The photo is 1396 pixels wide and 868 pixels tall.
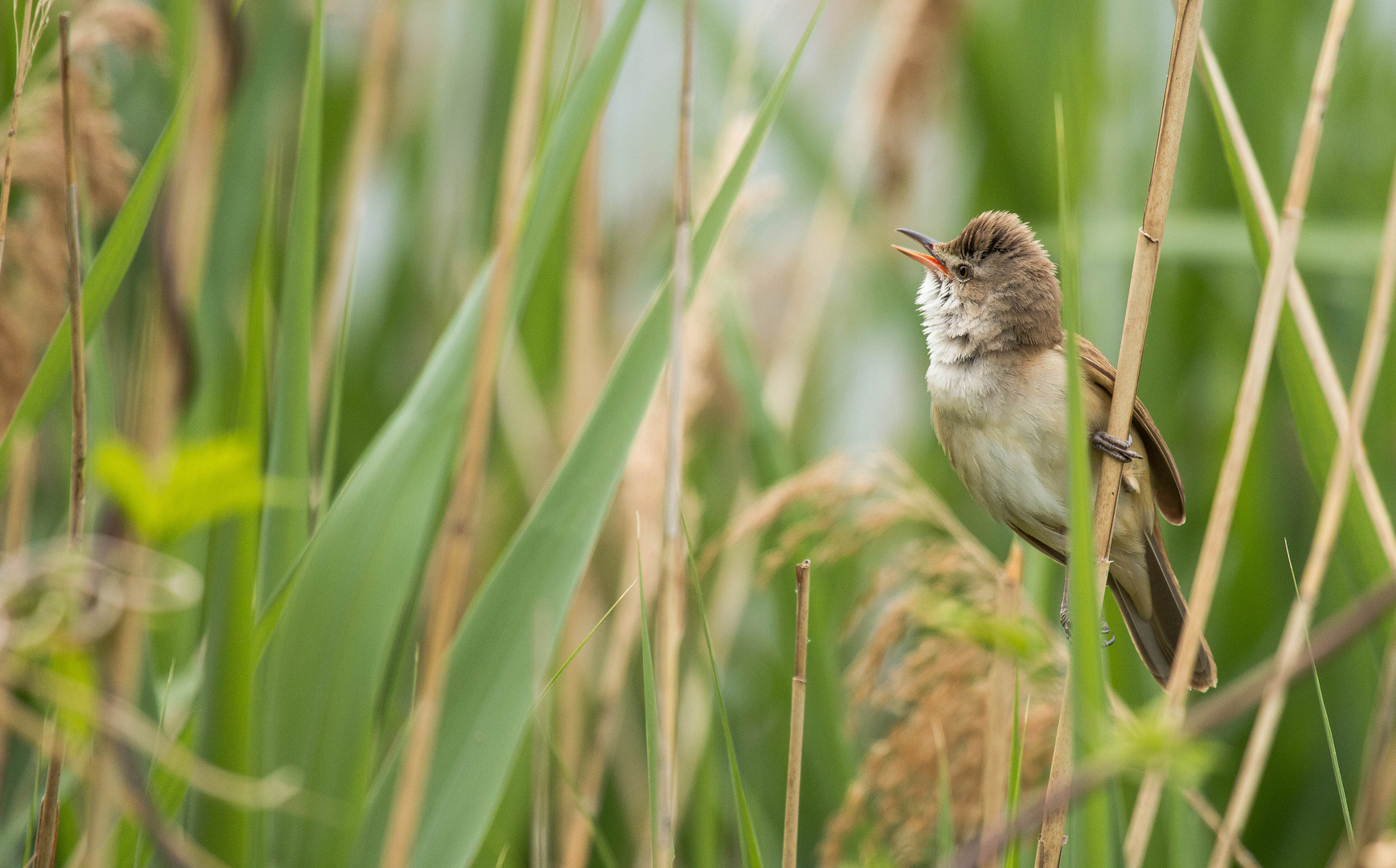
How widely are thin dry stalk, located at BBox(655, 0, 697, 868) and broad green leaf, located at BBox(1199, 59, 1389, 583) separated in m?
0.66

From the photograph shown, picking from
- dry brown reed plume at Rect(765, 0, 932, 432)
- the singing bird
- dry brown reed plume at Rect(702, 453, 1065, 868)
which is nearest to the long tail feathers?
the singing bird

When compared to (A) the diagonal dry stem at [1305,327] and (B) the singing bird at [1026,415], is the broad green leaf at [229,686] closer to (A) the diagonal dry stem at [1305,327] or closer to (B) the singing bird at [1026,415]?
(A) the diagonal dry stem at [1305,327]

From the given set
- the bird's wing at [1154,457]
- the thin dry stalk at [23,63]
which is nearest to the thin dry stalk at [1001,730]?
the bird's wing at [1154,457]

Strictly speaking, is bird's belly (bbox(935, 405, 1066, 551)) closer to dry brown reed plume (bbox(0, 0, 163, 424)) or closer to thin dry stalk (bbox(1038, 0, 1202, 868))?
thin dry stalk (bbox(1038, 0, 1202, 868))

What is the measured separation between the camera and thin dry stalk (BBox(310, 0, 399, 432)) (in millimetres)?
2023

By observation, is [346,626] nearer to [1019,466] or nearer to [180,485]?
[180,485]

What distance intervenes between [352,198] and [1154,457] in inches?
60.4

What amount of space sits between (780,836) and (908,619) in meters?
0.80

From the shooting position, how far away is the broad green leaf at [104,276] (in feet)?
4.11

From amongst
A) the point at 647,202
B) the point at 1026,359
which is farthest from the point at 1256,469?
the point at 647,202

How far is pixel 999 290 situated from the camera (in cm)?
186

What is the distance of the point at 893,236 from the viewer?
3.09 meters

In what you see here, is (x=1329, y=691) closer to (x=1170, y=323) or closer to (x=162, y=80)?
(x=1170, y=323)

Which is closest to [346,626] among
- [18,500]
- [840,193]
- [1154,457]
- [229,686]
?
[229,686]
